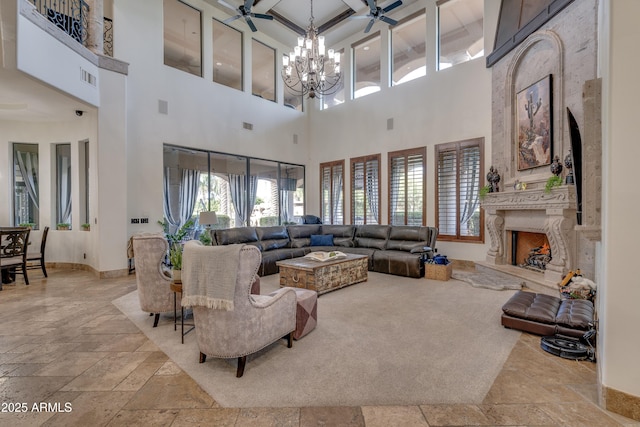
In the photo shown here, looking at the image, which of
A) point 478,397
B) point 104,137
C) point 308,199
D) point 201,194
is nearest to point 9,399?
point 478,397

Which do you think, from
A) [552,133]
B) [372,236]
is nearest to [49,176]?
[372,236]

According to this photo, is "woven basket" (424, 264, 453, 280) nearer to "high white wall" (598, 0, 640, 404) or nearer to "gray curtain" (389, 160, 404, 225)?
"gray curtain" (389, 160, 404, 225)

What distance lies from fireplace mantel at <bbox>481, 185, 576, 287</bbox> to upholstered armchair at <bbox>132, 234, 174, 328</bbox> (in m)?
5.41

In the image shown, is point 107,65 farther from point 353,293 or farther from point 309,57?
point 353,293

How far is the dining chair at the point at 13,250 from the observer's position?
5.11 m

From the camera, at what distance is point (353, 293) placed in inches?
190

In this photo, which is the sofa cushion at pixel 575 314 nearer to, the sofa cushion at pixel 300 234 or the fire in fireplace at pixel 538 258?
the fire in fireplace at pixel 538 258

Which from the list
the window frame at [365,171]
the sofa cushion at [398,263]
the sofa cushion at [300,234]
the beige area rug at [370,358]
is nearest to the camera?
the beige area rug at [370,358]

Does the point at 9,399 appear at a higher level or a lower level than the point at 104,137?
lower

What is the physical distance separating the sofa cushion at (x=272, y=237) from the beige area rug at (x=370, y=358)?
2.77m

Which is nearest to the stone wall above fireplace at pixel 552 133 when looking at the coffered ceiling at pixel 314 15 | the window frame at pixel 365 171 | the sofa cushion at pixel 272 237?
the window frame at pixel 365 171

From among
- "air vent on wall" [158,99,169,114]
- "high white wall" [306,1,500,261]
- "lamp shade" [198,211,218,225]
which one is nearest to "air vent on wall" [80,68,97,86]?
"air vent on wall" [158,99,169,114]

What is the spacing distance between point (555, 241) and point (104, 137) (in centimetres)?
824

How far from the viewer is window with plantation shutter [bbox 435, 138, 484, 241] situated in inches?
263
